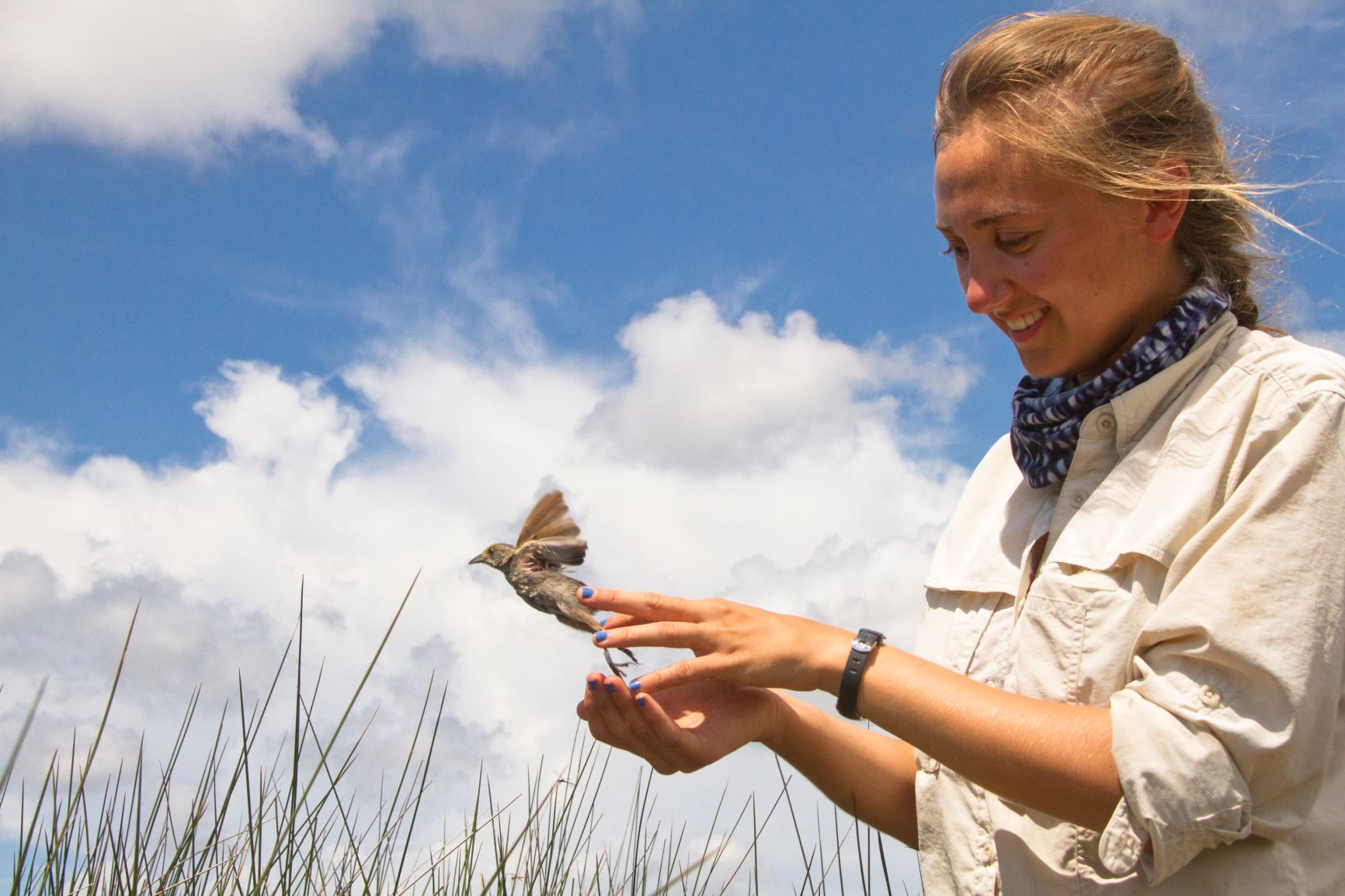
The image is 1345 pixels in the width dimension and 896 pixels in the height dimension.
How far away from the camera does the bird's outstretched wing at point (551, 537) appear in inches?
93.0

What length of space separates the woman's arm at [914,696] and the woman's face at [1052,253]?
2.39ft

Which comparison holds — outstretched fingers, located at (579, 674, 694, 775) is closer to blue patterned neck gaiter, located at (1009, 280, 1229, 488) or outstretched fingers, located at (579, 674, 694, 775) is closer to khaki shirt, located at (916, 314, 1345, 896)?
Result: khaki shirt, located at (916, 314, 1345, 896)

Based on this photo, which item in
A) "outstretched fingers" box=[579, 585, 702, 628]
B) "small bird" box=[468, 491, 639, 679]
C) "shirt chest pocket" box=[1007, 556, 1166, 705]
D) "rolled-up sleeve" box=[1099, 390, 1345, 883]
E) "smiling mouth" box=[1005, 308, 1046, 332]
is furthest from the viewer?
"small bird" box=[468, 491, 639, 679]

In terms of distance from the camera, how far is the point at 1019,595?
2.22 metres

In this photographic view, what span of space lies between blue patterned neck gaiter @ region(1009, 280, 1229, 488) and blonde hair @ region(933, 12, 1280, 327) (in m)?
0.16

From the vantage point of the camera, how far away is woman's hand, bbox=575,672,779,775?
2109 mm

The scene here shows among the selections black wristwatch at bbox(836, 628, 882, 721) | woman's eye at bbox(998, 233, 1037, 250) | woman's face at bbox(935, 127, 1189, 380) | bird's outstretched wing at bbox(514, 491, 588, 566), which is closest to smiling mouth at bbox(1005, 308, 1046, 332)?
woman's face at bbox(935, 127, 1189, 380)

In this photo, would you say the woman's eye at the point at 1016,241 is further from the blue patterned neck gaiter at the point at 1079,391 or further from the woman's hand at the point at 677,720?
the woman's hand at the point at 677,720

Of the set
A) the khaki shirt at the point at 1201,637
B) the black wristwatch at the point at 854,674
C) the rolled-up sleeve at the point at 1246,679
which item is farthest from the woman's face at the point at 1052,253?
the black wristwatch at the point at 854,674

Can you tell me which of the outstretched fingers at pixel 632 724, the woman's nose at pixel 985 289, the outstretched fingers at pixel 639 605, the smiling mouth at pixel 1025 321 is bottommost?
the outstretched fingers at pixel 632 724

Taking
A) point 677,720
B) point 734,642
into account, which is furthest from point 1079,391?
point 677,720

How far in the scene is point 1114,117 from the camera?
2.13 meters

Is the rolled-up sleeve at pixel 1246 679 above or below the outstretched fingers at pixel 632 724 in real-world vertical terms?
below

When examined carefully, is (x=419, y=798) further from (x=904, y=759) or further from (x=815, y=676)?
(x=815, y=676)
